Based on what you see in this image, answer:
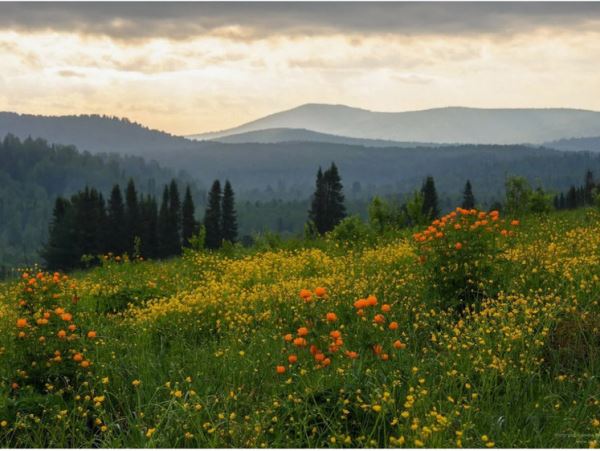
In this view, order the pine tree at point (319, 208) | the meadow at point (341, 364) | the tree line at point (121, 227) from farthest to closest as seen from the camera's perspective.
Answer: the pine tree at point (319, 208) < the tree line at point (121, 227) < the meadow at point (341, 364)

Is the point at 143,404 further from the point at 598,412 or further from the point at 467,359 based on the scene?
the point at 598,412

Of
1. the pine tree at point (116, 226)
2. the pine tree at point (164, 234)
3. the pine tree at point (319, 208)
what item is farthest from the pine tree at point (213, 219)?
the pine tree at point (319, 208)

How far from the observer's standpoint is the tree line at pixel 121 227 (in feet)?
265

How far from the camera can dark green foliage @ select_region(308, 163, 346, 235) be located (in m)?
80.7

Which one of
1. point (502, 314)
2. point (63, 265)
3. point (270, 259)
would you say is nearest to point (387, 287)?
point (502, 314)

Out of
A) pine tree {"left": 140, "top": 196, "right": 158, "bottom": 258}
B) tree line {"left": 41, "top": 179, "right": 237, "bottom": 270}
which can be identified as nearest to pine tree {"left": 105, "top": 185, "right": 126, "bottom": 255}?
Result: tree line {"left": 41, "top": 179, "right": 237, "bottom": 270}

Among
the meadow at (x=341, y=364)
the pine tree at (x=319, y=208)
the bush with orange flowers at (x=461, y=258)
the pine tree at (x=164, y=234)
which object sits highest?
the bush with orange flowers at (x=461, y=258)

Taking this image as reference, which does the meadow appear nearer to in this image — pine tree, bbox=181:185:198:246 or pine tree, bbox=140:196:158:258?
pine tree, bbox=181:185:198:246

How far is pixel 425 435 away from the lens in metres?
4.18

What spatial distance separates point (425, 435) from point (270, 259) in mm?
10733

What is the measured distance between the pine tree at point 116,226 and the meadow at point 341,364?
76.3 m

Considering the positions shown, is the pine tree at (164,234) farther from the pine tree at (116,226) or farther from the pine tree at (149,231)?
the pine tree at (116,226)

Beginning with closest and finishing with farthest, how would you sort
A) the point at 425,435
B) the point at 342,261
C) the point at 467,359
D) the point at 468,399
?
the point at 425,435
the point at 468,399
the point at 467,359
the point at 342,261

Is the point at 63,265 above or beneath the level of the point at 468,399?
beneath
